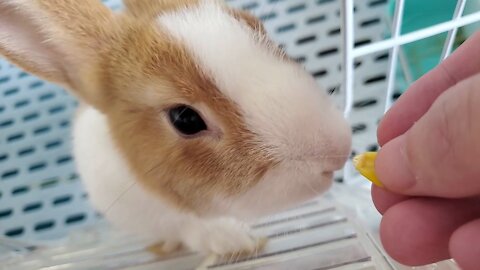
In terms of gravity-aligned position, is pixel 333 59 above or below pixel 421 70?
above

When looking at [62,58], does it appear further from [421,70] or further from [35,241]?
[421,70]

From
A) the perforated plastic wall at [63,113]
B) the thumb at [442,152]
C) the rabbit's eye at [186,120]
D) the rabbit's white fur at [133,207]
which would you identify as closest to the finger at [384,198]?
the thumb at [442,152]

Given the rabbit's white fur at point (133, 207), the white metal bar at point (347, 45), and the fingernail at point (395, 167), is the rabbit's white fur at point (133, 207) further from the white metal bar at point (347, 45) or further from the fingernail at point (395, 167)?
the fingernail at point (395, 167)

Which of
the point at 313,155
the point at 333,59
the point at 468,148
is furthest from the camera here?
the point at 333,59

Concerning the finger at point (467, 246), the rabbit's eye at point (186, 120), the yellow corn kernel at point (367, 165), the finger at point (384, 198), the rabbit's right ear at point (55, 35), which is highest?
the rabbit's right ear at point (55, 35)

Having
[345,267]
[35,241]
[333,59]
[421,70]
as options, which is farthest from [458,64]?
[35,241]

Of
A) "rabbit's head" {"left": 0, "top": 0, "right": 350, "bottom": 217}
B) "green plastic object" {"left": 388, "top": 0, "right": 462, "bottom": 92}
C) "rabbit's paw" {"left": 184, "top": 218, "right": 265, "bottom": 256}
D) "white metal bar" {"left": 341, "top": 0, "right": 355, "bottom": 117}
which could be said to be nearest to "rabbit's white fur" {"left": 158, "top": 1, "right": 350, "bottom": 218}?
"rabbit's head" {"left": 0, "top": 0, "right": 350, "bottom": 217}

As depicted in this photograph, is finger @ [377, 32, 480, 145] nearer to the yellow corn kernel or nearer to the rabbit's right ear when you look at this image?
the yellow corn kernel
